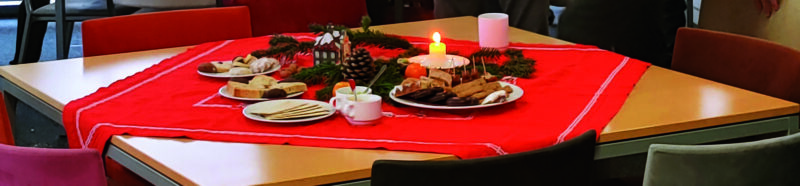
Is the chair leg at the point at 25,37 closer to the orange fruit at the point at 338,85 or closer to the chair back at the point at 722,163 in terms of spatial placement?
the orange fruit at the point at 338,85

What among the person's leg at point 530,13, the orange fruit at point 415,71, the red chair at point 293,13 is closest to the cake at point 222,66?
the orange fruit at point 415,71

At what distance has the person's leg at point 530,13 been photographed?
11.8ft

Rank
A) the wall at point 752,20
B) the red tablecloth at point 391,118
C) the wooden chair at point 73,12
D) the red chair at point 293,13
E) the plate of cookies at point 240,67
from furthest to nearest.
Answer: the wooden chair at point 73,12 < the red chair at point 293,13 < the wall at point 752,20 < the plate of cookies at point 240,67 < the red tablecloth at point 391,118

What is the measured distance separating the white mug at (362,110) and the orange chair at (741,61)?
36.5 inches

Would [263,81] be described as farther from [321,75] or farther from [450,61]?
[450,61]

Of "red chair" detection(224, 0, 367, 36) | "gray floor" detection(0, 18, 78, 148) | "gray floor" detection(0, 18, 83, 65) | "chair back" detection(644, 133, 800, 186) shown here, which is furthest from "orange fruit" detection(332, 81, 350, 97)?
"gray floor" detection(0, 18, 83, 65)

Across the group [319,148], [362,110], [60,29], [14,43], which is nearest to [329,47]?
[362,110]

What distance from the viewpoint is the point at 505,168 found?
152cm

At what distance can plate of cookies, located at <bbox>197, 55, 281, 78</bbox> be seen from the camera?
2295mm

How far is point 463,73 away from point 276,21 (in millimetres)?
1517

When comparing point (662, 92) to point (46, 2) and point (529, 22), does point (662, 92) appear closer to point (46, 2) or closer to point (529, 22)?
point (529, 22)

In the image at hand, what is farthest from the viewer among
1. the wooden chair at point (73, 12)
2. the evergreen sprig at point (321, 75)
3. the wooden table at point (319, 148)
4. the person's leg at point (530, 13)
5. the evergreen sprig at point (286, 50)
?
the wooden chair at point (73, 12)

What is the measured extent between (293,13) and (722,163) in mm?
2240

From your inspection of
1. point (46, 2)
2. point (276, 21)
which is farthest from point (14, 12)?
point (276, 21)
